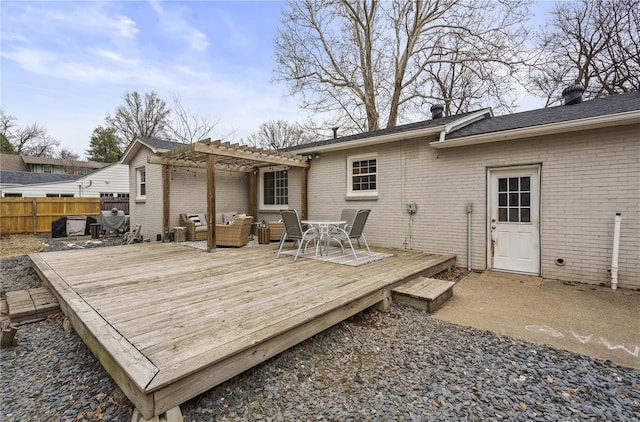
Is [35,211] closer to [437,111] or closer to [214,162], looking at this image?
[214,162]

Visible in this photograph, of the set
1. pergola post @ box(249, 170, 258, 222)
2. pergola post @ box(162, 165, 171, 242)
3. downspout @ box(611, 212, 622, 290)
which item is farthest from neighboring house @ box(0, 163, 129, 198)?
downspout @ box(611, 212, 622, 290)

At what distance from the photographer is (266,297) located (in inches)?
122

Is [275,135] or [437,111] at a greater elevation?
[275,135]

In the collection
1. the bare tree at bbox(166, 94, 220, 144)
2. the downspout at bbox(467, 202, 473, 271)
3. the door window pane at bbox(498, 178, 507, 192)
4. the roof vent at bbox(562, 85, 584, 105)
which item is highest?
the bare tree at bbox(166, 94, 220, 144)

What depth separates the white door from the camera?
200 inches

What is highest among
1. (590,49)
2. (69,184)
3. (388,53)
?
(388,53)

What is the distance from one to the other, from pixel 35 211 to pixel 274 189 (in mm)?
10915

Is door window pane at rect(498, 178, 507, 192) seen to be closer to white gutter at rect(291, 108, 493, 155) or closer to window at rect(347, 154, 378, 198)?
white gutter at rect(291, 108, 493, 155)

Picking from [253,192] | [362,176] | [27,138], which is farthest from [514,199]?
[27,138]

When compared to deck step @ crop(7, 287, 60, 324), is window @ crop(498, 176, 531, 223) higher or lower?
higher

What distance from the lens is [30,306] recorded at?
341cm

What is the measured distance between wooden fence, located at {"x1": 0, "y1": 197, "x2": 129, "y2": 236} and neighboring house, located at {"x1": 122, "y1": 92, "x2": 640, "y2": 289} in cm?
830

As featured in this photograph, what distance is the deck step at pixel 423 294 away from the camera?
356 cm

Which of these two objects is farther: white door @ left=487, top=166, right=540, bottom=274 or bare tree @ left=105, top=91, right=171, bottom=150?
bare tree @ left=105, top=91, right=171, bottom=150
